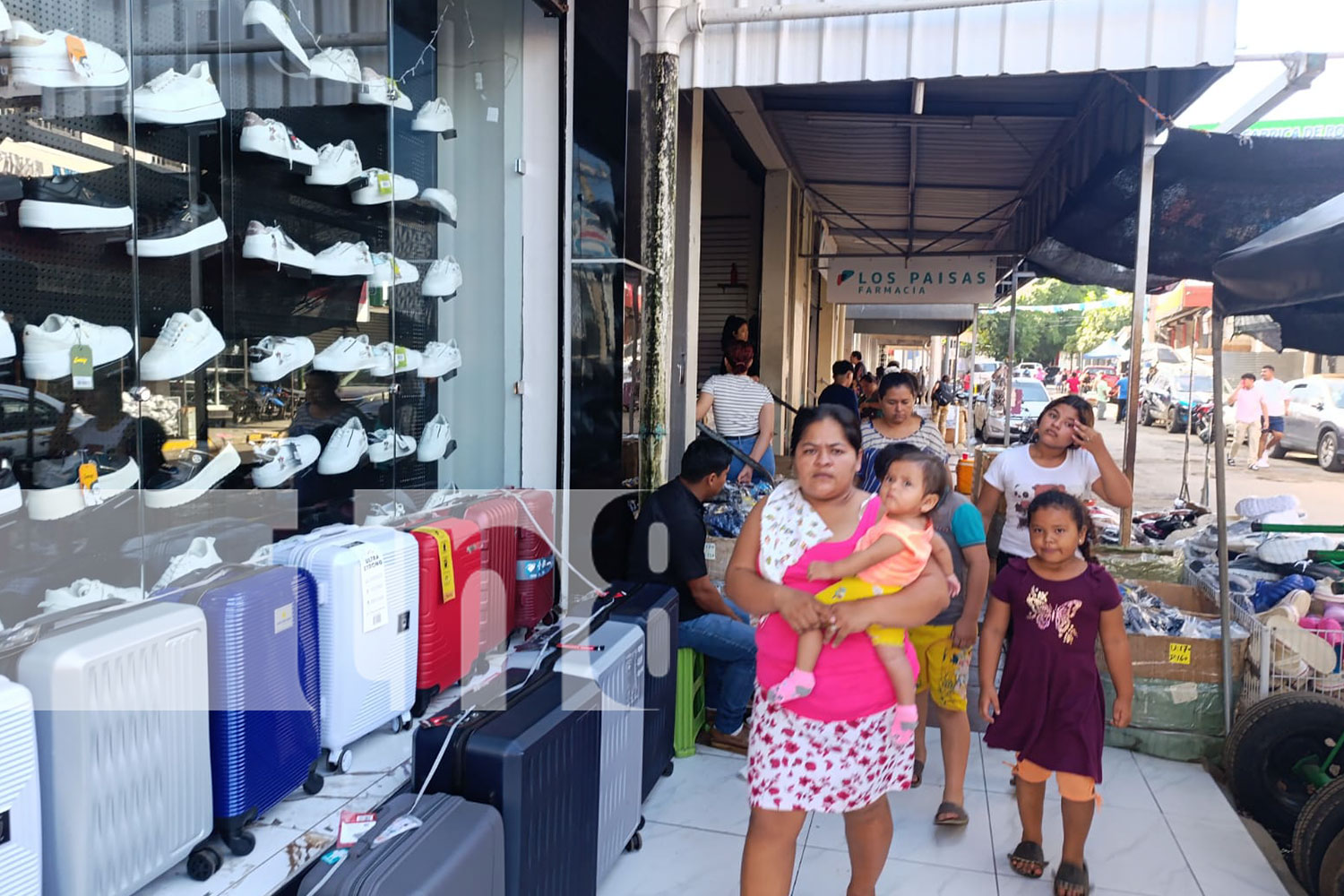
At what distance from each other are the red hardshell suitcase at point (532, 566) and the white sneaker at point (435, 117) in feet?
5.96

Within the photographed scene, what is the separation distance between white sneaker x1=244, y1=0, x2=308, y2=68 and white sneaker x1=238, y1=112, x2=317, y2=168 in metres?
0.30

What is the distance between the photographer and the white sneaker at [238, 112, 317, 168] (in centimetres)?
321

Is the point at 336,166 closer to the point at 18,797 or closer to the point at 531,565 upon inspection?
the point at 531,565

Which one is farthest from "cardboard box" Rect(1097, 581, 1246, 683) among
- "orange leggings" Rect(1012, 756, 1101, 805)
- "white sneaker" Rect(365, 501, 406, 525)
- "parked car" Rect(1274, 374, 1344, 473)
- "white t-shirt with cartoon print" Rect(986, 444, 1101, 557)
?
"parked car" Rect(1274, 374, 1344, 473)

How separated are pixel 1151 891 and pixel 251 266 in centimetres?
397

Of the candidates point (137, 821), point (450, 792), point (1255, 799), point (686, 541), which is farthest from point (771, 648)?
point (1255, 799)

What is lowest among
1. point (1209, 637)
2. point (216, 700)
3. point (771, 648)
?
point (1209, 637)

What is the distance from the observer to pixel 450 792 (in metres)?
2.14

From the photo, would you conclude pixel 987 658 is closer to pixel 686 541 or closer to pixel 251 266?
pixel 686 541

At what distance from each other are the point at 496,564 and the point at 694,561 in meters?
0.91

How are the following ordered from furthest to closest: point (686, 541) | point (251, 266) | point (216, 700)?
1. point (686, 541)
2. point (251, 266)
3. point (216, 700)

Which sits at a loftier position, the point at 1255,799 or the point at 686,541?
the point at 686,541

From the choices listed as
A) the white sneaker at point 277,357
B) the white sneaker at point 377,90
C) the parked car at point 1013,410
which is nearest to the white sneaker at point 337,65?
the white sneaker at point 377,90

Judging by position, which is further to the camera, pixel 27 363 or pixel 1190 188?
pixel 1190 188
